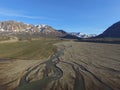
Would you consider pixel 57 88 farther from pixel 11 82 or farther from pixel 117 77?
pixel 117 77

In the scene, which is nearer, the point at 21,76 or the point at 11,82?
the point at 11,82

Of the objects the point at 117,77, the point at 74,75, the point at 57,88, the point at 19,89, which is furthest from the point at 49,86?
the point at 117,77

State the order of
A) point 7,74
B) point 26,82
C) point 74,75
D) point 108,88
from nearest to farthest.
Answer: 1. point 108,88
2. point 26,82
3. point 74,75
4. point 7,74

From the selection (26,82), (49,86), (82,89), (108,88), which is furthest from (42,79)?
(108,88)

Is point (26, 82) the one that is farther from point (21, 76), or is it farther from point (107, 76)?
point (107, 76)

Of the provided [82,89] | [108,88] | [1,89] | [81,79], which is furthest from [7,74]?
[108,88]

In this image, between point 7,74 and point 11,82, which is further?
point 7,74

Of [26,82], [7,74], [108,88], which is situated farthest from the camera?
[7,74]

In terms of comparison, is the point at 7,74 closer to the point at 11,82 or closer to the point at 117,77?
the point at 11,82

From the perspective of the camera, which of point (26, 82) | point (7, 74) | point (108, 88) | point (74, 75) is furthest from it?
point (7, 74)
